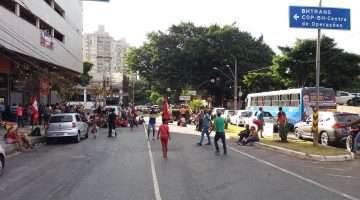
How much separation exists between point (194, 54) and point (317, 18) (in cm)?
4668

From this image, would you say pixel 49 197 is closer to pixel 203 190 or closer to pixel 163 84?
pixel 203 190

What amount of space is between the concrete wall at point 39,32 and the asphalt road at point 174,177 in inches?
478

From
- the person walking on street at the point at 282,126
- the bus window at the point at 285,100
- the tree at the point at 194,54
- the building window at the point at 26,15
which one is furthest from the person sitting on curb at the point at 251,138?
the tree at the point at 194,54

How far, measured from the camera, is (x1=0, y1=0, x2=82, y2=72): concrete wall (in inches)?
1098

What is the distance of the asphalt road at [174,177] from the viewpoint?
9773 millimetres

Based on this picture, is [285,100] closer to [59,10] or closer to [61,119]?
[61,119]

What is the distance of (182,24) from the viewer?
7119 cm

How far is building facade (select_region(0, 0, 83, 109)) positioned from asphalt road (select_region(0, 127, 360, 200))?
40.9 feet

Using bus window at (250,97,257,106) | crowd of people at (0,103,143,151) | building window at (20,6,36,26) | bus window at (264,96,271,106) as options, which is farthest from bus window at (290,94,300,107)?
building window at (20,6,36,26)

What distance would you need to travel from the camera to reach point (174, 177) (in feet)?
39.5

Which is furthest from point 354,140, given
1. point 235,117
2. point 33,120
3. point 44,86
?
point 235,117

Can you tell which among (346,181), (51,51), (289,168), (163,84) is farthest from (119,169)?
(163,84)

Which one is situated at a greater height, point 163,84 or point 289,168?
point 163,84

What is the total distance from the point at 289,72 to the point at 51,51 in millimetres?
26589
